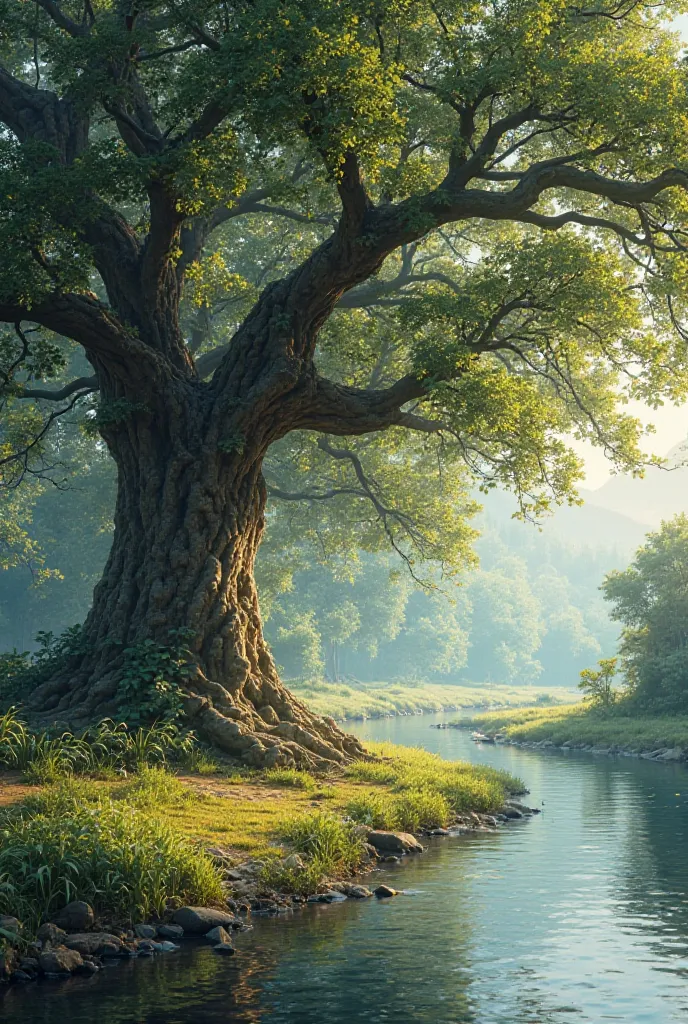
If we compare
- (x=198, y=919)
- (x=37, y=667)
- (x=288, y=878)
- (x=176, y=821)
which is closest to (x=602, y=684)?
(x=37, y=667)

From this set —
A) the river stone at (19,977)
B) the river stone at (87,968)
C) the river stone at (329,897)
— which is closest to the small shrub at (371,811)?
the river stone at (329,897)

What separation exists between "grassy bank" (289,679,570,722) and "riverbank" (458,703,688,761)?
40.7ft

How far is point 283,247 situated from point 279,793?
21.0 meters

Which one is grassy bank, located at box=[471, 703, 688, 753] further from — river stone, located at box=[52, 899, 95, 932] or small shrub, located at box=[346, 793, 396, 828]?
river stone, located at box=[52, 899, 95, 932]

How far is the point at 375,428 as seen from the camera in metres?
22.9

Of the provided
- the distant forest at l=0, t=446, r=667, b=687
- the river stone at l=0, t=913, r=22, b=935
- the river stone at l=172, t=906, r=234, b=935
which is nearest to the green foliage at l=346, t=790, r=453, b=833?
the river stone at l=172, t=906, r=234, b=935

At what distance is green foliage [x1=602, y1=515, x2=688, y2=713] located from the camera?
1732 inches

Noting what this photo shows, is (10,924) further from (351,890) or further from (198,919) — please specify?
(351,890)

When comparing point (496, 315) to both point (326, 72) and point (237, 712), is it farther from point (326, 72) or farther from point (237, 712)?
point (237, 712)

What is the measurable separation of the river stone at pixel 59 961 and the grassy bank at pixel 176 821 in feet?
1.86

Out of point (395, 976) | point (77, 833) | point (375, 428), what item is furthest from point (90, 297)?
point (395, 976)

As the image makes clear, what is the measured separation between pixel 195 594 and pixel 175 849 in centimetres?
797

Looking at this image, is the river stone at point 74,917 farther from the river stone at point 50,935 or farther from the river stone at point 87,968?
the river stone at point 87,968

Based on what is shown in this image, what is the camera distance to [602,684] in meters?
49.3
